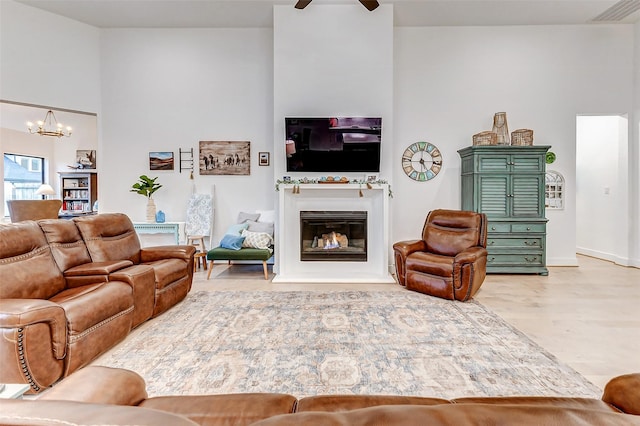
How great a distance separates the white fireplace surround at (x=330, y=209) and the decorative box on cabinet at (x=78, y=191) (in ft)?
23.5

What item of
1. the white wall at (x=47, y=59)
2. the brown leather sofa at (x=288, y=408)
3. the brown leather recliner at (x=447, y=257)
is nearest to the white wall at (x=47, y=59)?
the white wall at (x=47, y=59)

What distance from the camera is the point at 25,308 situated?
1.97 metres

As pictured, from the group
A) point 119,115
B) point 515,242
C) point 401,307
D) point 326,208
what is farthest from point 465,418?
point 119,115

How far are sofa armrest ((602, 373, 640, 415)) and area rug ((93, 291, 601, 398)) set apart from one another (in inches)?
45.5

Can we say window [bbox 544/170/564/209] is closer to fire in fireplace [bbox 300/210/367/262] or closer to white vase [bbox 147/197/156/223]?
fire in fireplace [bbox 300/210/367/262]

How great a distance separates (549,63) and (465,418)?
22.6 ft

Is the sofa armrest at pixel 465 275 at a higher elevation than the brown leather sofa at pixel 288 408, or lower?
lower

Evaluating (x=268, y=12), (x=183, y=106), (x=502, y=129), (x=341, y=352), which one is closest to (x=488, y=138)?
(x=502, y=129)

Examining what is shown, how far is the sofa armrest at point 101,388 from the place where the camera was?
97 cm

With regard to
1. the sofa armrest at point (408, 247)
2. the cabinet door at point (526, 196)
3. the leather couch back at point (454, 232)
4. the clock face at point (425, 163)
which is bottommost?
the sofa armrest at point (408, 247)

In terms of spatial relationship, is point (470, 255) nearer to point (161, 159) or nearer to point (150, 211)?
point (150, 211)

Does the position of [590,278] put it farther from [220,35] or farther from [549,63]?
[220,35]

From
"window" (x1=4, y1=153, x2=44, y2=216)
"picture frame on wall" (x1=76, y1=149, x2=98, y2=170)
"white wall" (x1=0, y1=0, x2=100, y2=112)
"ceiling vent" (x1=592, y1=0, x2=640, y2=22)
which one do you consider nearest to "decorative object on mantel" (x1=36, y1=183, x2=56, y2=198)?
"window" (x1=4, y1=153, x2=44, y2=216)

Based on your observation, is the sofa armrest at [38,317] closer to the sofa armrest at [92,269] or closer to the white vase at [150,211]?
the sofa armrest at [92,269]
